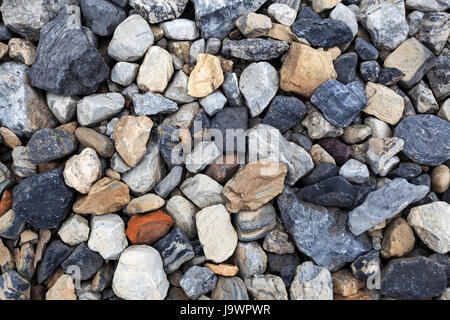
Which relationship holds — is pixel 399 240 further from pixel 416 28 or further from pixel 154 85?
pixel 154 85

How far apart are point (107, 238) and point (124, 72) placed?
3.11 ft

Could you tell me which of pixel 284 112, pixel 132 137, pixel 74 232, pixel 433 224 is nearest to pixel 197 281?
pixel 74 232

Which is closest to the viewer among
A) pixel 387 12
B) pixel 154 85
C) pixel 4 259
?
pixel 4 259

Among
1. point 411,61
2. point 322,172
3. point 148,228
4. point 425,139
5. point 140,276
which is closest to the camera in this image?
point 140,276

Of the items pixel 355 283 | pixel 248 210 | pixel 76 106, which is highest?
pixel 76 106

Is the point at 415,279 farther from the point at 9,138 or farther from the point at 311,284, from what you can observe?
the point at 9,138

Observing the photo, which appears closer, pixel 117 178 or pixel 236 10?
pixel 117 178

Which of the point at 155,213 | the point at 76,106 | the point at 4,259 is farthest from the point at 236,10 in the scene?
the point at 4,259

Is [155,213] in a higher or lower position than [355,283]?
higher

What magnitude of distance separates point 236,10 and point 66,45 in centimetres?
101

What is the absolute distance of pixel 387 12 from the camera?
2.26 metres

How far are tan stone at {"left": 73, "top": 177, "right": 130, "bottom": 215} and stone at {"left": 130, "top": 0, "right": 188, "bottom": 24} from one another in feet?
3.32

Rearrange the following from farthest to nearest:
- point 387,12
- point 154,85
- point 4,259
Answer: point 387,12, point 154,85, point 4,259

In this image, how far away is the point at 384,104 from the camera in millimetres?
2168
